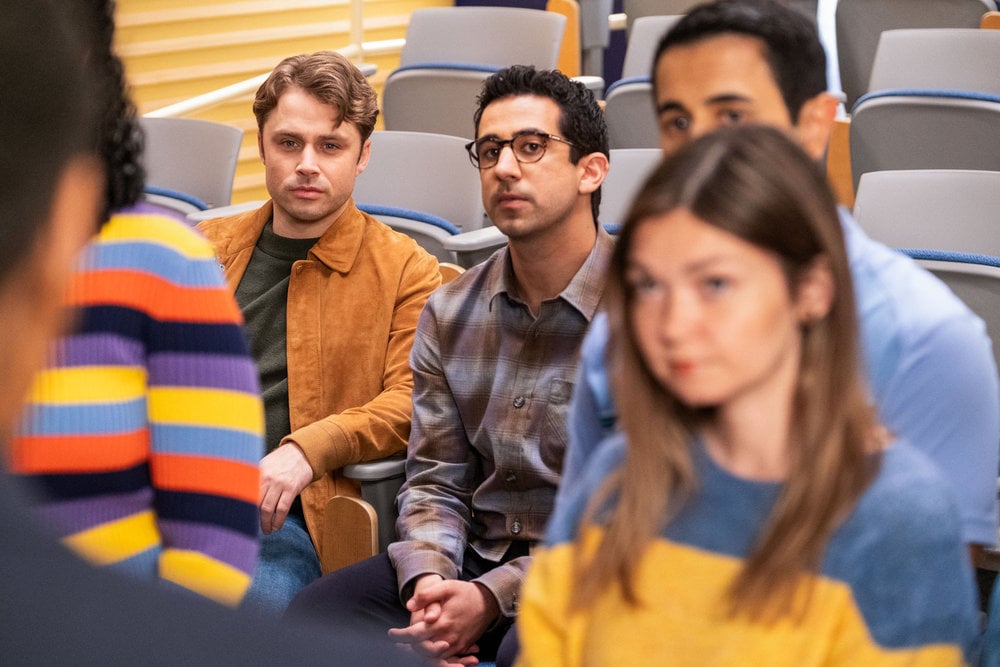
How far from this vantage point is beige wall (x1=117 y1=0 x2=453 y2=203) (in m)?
5.80

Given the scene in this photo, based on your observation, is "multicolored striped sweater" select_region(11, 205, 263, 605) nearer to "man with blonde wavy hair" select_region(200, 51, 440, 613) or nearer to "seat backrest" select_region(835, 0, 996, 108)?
"man with blonde wavy hair" select_region(200, 51, 440, 613)

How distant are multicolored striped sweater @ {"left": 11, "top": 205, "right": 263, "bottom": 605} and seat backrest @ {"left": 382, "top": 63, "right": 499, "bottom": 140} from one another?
3138mm

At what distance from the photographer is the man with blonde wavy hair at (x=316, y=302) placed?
2.26 m

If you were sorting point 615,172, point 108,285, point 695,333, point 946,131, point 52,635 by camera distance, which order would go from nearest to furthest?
point 52,635 < point 695,333 < point 108,285 < point 615,172 < point 946,131

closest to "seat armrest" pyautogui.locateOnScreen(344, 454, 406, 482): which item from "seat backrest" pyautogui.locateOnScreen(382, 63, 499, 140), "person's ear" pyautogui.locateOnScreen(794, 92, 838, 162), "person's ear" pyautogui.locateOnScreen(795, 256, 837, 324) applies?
"person's ear" pyautogui.locateOnScreen(794, 92, 838, 162)

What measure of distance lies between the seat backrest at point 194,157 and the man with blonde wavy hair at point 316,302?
109cm

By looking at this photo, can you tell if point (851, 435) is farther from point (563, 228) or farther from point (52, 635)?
point (563, 228)

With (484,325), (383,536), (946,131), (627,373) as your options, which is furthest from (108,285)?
(946,131)

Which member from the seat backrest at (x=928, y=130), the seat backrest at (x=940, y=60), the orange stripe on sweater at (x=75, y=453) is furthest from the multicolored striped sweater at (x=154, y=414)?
the seat backrest at (x=940, y=60)

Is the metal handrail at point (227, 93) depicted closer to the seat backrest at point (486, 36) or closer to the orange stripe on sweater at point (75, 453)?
the seat backrest at point (486, 36)

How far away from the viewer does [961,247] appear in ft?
8.76

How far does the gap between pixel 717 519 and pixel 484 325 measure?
1.12 metres

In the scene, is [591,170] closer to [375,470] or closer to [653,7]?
[375,470]

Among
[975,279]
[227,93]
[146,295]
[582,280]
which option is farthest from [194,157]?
[146,295]
